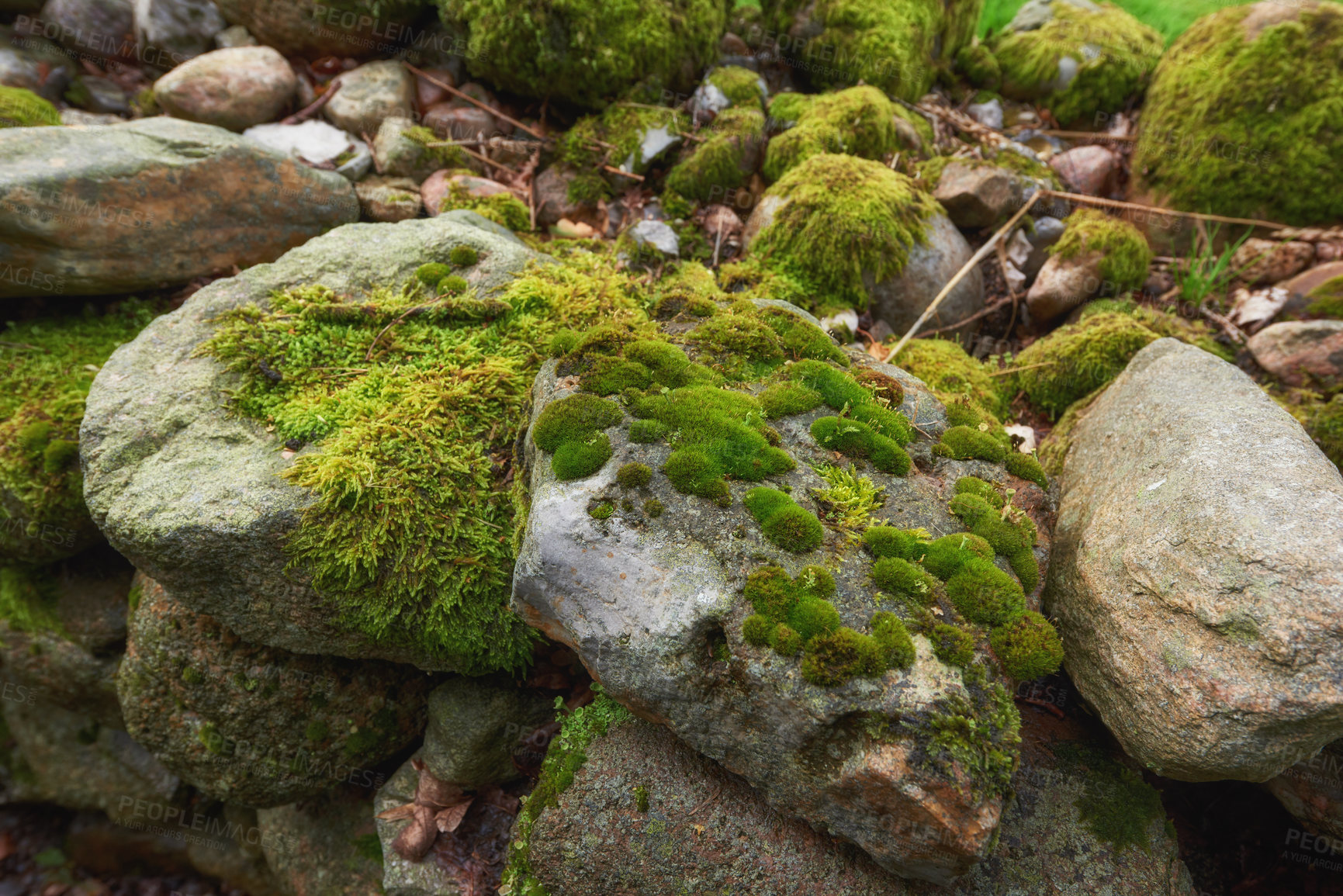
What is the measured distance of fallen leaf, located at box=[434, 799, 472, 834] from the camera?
13.5ft

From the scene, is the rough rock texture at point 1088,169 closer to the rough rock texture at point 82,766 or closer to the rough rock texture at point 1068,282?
the rough rock texture at point 1068,282

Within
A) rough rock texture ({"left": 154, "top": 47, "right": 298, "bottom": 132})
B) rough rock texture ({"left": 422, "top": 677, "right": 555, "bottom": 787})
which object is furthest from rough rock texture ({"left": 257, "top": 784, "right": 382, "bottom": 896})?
rough rock texture ({"left": 154, "top": 47, "right": 298, "bottom": 132})

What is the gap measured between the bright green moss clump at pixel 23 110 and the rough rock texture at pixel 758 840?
703 cm

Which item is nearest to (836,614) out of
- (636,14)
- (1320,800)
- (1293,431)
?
(1293,431)

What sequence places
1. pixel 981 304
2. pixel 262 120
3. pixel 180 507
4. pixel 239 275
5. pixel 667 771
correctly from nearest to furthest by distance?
pixel 667 771 → pixel 180 507 → pixel 239 275 → pixel 981 304 → pixel 262 120

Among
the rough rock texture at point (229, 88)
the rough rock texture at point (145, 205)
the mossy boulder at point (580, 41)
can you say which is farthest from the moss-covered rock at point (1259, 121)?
the rough rock texture at point (229, 88)

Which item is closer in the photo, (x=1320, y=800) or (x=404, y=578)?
(x=1320, y=800)

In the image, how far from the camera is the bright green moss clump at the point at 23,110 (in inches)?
219

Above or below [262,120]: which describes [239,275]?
below

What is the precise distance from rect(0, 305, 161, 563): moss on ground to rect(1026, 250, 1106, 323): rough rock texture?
760 cm

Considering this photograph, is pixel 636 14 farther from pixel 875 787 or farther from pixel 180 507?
pixel 875 787

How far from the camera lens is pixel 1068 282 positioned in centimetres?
559

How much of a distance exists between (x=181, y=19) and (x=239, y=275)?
4.13 m

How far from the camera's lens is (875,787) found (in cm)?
248
